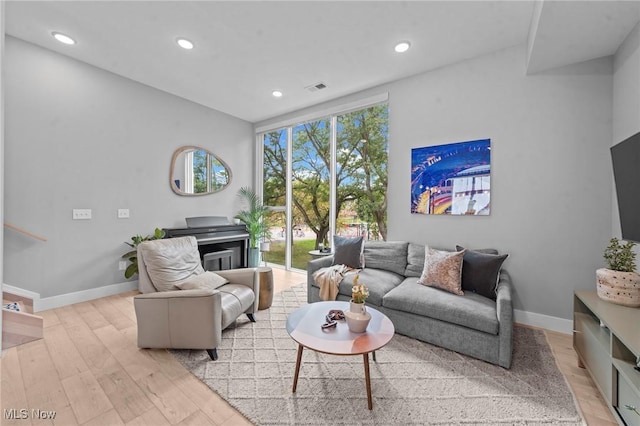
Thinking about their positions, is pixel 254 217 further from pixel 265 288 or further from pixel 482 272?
pixel 482 272

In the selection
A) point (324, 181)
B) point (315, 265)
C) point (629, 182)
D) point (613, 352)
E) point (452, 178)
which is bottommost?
point (613, 352)

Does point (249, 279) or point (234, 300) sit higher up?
point (249, 279)

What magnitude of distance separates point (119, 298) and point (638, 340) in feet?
15.0

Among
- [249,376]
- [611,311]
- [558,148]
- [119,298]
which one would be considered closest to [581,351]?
[611,311]

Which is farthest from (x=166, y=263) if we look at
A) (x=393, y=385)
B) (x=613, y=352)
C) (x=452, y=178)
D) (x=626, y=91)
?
(x=626, y=91)

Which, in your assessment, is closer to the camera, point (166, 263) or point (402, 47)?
point (166, 263)

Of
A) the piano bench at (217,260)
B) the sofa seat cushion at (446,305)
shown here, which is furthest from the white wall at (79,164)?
the sofa seat cushion at (446,305)

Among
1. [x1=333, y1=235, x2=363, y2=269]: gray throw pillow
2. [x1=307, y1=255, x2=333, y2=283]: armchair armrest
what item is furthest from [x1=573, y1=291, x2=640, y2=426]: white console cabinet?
[x1=307, y1=255, x2=333, y2=283]: armchair armrest

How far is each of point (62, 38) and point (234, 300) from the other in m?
3.14

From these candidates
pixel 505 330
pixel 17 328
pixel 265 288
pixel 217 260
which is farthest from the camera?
pixel 217 260

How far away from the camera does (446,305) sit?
2338 mm

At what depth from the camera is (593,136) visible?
2527 millimetres

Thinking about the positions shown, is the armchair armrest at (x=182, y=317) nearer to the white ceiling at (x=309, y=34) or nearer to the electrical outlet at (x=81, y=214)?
the electrical outlet at (x=81, y=214)

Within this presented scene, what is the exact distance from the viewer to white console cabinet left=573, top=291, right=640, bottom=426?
149 centimetres
